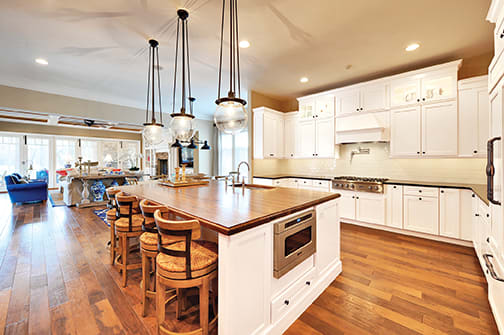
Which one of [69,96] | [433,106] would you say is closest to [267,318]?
[433,106]

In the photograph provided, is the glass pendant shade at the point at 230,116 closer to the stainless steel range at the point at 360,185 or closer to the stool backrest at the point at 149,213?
the stool backrest at the point at 149,213

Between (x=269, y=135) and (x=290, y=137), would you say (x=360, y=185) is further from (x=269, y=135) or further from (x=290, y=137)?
(x=269, y=135)

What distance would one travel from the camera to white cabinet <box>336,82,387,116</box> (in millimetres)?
3900

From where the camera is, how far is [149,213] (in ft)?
5.47

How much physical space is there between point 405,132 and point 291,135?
95.7 inches

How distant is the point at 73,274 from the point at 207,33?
3358 millimetres

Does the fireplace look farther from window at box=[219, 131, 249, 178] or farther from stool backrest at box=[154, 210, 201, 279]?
stool backrest at box=[154, 210, 201, 279]

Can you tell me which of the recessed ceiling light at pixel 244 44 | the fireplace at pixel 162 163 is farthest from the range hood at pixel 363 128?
the fireplace at pixel 162 163

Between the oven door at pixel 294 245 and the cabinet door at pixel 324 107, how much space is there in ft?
11.1

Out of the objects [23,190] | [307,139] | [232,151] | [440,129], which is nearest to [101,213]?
[23,190]

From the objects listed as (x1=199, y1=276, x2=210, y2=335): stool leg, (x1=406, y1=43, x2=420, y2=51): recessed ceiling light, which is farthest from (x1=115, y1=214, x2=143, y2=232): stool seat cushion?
(x1=406, y1=43, x2=420, y2=51): recessed ceiling light

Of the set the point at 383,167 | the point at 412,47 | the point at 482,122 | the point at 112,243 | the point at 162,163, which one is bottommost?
the point at 112,243

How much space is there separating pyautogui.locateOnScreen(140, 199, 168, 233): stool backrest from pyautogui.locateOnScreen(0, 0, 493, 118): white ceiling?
2160 millimetres

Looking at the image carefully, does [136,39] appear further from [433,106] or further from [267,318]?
[433,106]
